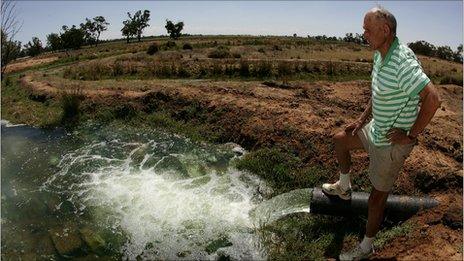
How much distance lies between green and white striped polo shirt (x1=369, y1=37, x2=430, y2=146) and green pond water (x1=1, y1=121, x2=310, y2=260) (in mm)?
2546

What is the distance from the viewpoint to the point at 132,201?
7156mm

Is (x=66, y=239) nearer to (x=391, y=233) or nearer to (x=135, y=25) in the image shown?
(x=391, y=233)

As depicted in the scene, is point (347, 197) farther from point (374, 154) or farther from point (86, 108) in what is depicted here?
point (86, 108)

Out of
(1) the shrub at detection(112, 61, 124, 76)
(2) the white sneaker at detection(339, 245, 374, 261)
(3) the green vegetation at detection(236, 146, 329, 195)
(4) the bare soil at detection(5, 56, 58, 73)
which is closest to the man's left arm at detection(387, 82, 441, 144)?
(2) the white sneaker at detection(339, 245, 374, 261)

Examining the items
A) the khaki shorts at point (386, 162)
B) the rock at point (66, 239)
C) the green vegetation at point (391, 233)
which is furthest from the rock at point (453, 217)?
the rock at point (66, 239)

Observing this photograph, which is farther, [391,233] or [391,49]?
[391,233]

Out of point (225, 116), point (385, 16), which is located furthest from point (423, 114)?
point (225, 116)

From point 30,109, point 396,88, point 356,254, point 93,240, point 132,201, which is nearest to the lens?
point 396,88

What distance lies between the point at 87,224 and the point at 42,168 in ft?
10.2

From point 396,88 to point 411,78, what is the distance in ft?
0.69

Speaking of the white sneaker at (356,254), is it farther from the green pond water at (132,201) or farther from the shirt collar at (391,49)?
the shirt collar at (391,49)

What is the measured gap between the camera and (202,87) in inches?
494

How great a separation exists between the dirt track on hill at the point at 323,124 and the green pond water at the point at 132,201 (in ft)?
3.87

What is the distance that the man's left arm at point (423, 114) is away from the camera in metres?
3.54
